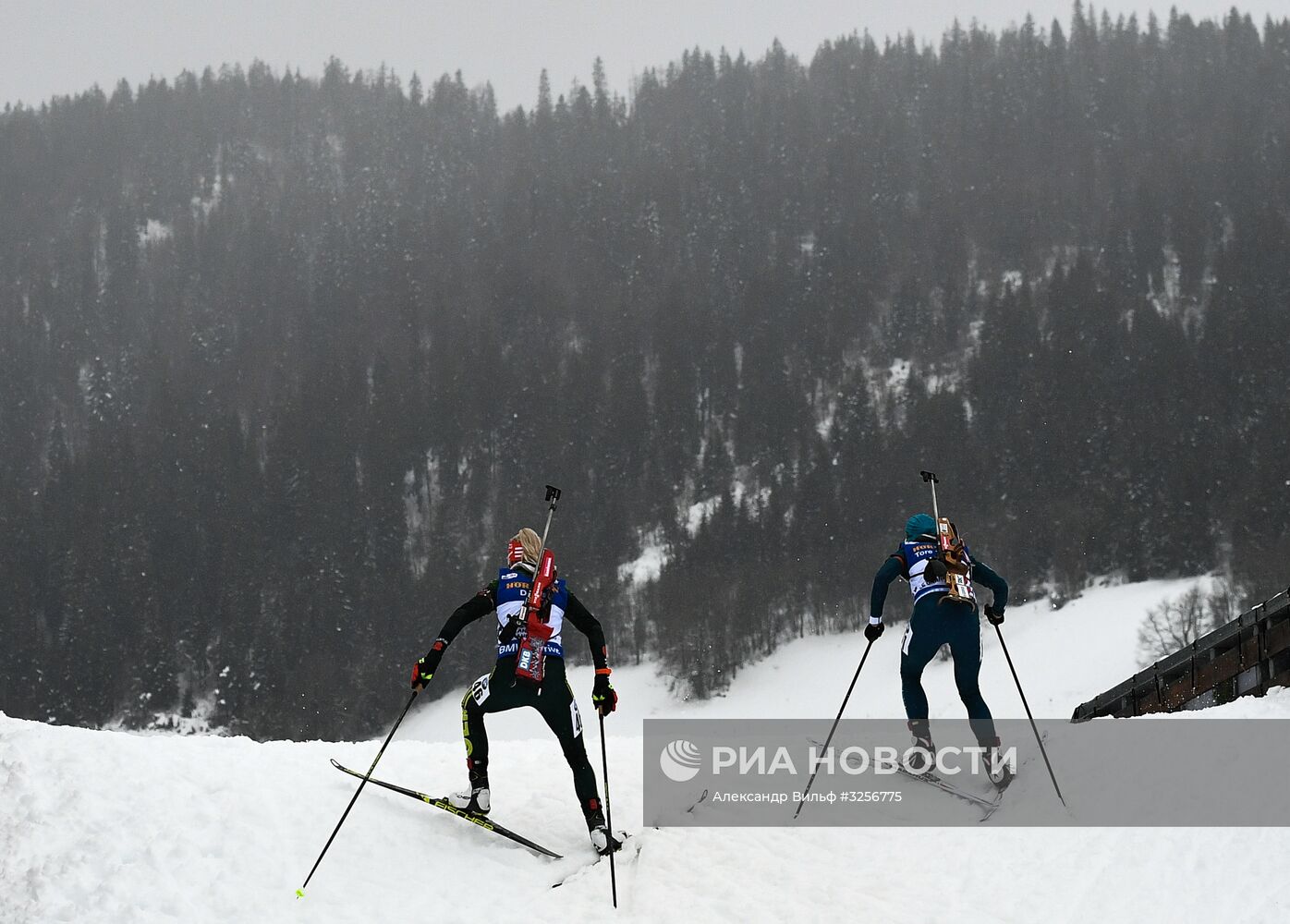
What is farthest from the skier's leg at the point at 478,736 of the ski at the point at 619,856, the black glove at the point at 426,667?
the ski at the point at 619,856

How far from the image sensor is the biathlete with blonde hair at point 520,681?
7609 millimetres

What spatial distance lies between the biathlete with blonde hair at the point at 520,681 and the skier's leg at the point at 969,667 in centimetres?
326

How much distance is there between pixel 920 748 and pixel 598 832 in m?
3.49

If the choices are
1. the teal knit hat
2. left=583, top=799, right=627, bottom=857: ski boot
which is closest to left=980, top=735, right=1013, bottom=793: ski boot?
the teal knit hat

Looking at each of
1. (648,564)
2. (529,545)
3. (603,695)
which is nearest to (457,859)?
(603,695)

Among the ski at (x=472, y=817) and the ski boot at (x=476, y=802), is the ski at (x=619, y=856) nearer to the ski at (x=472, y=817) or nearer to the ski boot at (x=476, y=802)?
the ski at (x=472, y=817)

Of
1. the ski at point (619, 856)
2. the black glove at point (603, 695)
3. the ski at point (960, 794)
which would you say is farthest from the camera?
the ski at point (960, 794)

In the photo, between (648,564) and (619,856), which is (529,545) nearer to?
(619,856)

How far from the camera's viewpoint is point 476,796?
25.3 ft

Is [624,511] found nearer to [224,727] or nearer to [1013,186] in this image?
[224,727]

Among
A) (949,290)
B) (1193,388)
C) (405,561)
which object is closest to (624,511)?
(405,561)

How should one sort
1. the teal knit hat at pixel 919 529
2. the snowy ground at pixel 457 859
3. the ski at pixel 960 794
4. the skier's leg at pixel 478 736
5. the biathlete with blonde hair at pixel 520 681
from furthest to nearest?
the teal knit hat at pixel 919 529, the ski at pixel 960 794, the skier's leg at pixel 478 736, the biathlete with blonde hair at pixel 520 681, the snowy ground at pixel 457 859

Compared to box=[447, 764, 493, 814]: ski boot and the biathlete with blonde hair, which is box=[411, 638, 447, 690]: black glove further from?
box=[447, 764, 493, 814]: ski boot

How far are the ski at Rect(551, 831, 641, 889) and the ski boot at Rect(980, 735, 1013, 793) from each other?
303cm
